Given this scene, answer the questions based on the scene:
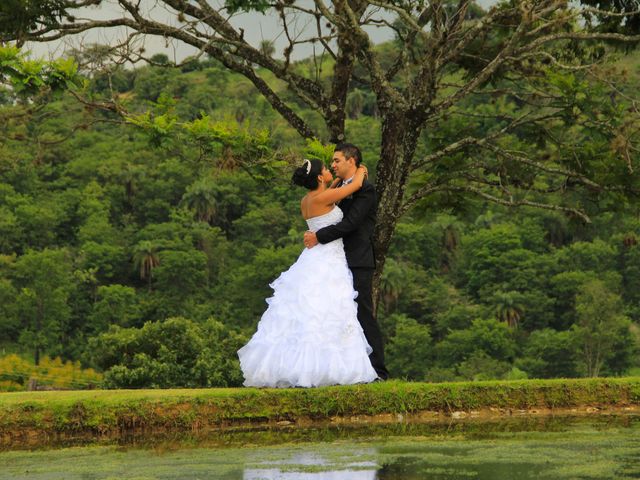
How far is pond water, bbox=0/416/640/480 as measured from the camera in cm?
653

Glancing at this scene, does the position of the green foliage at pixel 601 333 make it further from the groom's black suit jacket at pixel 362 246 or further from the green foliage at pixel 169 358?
the groom's black suit jacket at pixel 362 246

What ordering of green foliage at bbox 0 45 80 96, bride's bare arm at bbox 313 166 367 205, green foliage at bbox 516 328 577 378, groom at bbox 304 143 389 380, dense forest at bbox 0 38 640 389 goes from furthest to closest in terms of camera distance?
dense forest at bbox 0 38 640 389 → green foliage at bbox 516 328 577 378 → green foliage at bbox 0 45 80 96 → groom at bbox 304 143 389 380 → bride's bare arm at bbox 313 166 367 205

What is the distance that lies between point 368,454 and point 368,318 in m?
3.38

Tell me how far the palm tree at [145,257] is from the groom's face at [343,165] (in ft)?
338

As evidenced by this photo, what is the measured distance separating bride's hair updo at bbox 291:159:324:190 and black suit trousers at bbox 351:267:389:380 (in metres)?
0.90

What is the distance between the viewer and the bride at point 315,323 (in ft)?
33.4

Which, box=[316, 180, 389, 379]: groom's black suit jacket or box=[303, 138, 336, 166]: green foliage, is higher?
box=[303, 138, 336, 166]: green foliage

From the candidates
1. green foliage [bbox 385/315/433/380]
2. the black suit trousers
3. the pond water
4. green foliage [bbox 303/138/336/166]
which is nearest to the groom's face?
the black suit trousers

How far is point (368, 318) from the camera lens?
10711 millimetres

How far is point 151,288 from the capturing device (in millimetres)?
114625

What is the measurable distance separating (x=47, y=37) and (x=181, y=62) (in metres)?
1.90

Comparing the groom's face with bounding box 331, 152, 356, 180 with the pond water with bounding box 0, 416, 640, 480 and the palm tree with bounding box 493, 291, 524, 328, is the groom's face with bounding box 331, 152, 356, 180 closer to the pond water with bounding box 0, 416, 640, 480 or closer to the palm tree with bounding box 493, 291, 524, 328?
the pond water with bounding box 0, 416, 640, 480

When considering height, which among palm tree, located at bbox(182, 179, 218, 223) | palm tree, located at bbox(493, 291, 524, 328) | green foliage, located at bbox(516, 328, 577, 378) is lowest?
green foliage, located at bbox(516, 328, 577, 378)

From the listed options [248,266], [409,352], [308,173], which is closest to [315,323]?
[308,173]
